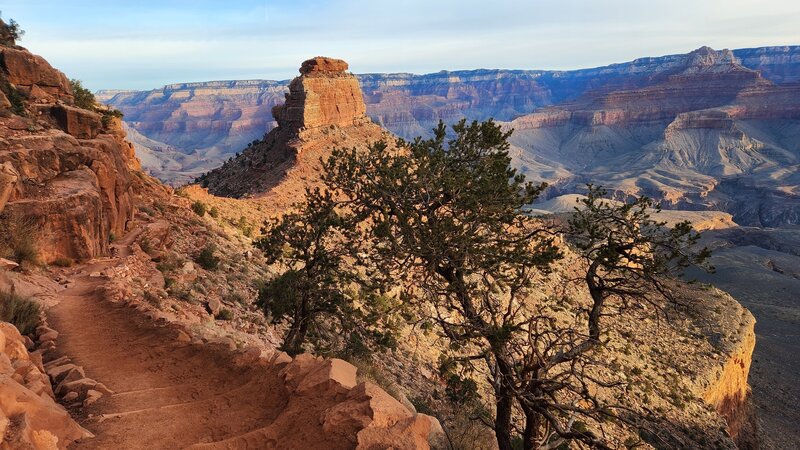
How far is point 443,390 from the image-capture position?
19.4 metres

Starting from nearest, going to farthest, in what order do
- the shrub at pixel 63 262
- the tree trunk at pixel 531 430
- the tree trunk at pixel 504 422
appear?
the tree trunk at pixel 531 430
the tree trunk at pixel 504 422
the shrub at pixel 63 262

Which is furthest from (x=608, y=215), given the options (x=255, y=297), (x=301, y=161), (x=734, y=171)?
(x=734, y=171)

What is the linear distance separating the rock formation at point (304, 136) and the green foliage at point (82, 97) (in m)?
15.1

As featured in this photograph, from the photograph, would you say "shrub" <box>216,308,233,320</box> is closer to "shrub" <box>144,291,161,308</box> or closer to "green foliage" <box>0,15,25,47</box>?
"shrub" <box>144,291,161,308</box>

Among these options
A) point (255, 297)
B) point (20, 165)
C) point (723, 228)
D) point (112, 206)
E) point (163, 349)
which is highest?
point (20, 165)

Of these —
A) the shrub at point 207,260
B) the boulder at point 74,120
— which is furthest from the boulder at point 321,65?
the shrub at point 207,260

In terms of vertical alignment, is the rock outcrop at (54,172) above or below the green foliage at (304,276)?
above

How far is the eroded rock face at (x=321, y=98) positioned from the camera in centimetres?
5047

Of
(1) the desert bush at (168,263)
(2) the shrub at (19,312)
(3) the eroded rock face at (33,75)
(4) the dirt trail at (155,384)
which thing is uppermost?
(3) the eroded rock face at (33,75)

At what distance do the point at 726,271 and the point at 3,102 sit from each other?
105 metres

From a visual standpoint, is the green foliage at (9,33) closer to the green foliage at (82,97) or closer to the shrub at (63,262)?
the green foliage at (82,97)

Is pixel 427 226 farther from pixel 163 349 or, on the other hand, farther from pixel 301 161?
pixel 301 161

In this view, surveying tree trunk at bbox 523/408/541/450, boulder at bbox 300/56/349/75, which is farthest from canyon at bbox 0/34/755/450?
boulder at bbox 300/56/349/75

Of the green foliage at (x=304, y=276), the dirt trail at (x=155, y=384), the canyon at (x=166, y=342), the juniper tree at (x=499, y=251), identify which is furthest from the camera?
the green foliage at (x=304, y=276)
